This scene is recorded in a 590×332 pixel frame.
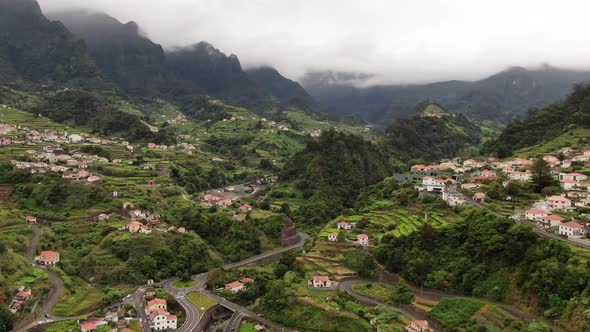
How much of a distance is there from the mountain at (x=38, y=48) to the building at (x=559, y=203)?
128 m

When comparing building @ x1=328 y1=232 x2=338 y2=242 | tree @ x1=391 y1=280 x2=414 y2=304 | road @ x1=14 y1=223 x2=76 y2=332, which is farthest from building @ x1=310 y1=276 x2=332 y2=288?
road @ x1=14 y1=223 x2=76 y2=332

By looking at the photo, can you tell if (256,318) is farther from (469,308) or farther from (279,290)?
(469,308)

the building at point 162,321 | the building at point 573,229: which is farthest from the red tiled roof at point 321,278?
the building at point 573,229

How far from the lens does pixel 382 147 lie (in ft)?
313

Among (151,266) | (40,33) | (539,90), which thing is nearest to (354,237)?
(151,266)

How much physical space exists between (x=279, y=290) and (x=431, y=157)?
2796 inches

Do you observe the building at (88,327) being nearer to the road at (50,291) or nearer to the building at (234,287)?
the road at (50,291)

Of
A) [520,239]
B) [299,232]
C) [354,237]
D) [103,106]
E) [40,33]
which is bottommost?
[299,232]

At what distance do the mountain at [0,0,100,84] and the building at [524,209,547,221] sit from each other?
127 meters

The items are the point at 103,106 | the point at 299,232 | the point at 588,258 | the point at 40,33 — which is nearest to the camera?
the point at 588,258

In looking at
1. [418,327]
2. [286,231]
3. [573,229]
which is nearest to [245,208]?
[286,231]

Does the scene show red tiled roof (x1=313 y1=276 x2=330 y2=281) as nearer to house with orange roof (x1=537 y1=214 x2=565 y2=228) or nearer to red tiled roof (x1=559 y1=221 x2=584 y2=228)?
house with orange roof (x1=537 y1=214 x2=565 y2=228)

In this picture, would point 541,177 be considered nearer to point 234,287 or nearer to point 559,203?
point 559,203

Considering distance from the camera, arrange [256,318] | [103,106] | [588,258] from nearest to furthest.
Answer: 1. [588,258]
2. [256,318]
3. [103,106]
